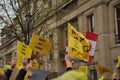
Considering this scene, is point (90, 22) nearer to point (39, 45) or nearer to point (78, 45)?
point (39, 45)

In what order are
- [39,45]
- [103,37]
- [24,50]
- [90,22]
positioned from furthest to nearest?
[90,22] → [103,37] → [24,50] → [39,45]

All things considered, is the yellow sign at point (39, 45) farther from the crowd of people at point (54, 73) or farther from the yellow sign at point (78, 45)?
the crowd of people at point (54, 73)

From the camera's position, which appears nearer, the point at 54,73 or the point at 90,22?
the point at 54,73

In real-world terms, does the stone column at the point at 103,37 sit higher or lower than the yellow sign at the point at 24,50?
higher

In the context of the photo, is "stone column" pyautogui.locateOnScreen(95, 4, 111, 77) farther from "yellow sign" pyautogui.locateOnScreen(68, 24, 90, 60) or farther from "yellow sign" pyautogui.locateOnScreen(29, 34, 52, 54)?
"yellow sign" pyautogui.locateOnScreen(68, 24, 90, 60)

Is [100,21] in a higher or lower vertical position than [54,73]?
higher

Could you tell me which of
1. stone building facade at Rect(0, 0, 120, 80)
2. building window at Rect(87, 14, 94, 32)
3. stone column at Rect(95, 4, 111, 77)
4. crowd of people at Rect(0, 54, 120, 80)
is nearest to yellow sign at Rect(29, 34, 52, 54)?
crowd of people at Rect(0, 54, 120, 80)

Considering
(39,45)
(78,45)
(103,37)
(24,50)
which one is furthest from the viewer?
(103,37)

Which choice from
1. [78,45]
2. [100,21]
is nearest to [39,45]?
[78,45]

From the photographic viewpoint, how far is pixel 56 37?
1308 inches

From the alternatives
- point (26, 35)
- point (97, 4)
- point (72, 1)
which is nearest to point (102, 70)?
point (26, 35)

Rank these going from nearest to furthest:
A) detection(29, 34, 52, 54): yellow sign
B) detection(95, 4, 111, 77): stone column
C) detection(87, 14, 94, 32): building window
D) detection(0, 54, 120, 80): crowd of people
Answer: detection(0, 54, 120, 80): crowd of people
detection(29, 34, 52, 54): yellow sign
detection(95, 4, 111, 77): stone column
detection(87, 14, 94, 32): building window

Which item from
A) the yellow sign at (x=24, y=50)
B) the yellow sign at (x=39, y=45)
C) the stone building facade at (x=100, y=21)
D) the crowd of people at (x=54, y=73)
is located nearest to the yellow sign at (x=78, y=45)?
the yellow sign at (x=39, y=45)

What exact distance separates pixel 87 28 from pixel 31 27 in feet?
19.1
